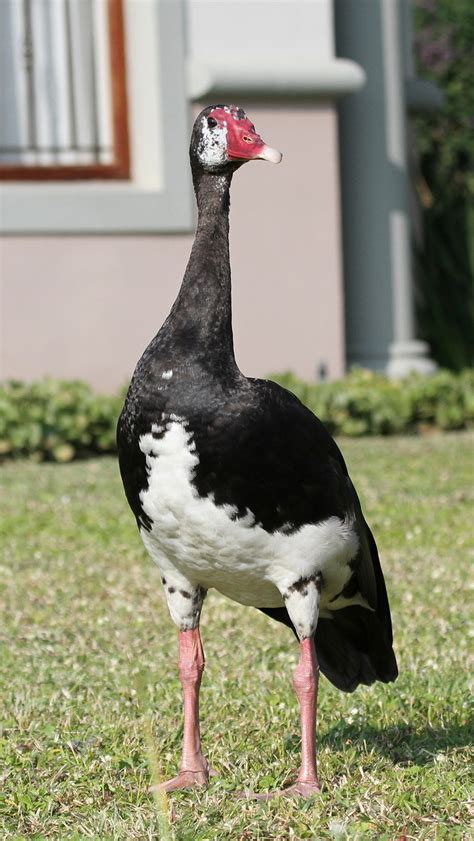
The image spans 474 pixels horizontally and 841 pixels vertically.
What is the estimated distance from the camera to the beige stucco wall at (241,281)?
940 centimetres

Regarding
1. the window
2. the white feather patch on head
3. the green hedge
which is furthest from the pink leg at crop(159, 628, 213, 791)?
the window

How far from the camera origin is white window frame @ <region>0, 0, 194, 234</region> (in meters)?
9.25

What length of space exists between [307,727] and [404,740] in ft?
2.04

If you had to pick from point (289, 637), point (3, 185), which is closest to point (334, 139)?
point (3, 185)

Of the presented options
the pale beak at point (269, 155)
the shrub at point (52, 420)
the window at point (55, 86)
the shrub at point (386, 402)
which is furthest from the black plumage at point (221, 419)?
the window at point (55, 86)

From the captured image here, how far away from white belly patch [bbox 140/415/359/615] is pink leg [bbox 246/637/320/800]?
0.65 ft

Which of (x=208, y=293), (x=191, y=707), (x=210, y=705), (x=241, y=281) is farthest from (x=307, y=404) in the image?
(x=208, y=293)

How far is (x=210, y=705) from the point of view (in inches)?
159

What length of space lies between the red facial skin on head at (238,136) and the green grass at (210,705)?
1307 mm

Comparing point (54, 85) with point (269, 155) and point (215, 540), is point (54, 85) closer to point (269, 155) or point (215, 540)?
point (269, 155)

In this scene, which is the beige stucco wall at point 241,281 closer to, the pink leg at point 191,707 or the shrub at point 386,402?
the shrub at point 386,402

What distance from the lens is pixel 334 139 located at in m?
9.76

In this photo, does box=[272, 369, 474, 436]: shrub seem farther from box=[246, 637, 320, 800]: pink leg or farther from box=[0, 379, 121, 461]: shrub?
box=[246, 637, 320, 800]: pink leg

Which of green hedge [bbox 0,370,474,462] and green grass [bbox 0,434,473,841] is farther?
green hedge [bbox 0,370,474,462]
